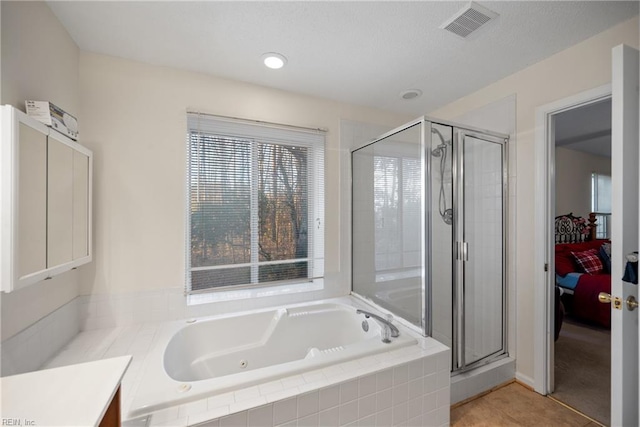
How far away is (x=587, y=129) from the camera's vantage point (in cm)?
353

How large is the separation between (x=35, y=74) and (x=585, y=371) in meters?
4.23

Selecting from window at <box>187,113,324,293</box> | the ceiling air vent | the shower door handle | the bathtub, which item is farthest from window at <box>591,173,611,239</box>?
window at <box>187,113,324,293</box>

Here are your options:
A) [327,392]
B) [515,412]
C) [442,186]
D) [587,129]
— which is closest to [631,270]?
[442,186]

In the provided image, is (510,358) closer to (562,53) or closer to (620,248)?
(620,248)

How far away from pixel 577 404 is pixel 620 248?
142 centimetres

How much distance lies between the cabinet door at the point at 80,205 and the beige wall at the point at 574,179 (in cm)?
596

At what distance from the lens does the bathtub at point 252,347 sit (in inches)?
48.3

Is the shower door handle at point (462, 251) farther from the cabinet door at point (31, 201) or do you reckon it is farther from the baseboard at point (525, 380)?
the cabinet door at point (31, 201)

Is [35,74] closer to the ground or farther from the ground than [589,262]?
farther from the ground

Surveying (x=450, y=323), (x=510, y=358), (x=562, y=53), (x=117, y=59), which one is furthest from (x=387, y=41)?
(x=510, y=358)

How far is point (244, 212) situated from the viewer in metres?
2.20

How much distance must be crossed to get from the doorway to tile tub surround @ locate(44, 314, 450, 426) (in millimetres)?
1202

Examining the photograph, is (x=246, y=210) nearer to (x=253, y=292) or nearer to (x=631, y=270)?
(x=253, y=292)

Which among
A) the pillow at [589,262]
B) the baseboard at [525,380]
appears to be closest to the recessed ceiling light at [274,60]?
the baseboard at [525,380]
